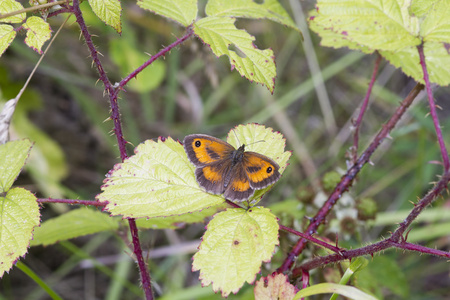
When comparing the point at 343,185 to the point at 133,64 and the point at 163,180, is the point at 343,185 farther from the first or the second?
the point at 133,64

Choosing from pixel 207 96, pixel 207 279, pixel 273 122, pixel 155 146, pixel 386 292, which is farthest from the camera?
pixel 207 96

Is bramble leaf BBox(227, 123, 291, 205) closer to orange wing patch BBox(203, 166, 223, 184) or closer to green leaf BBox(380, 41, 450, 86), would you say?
orange wing patch BBox(203, 166, 223, 184)

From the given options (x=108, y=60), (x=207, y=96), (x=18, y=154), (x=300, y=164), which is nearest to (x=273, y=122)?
(x=300, y=164)

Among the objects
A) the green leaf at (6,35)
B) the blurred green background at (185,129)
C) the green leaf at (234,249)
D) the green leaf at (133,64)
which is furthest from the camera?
the green leaf at (133,64)

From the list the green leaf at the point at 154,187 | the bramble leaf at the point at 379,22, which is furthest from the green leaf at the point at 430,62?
the green leaf at the point at 154,187

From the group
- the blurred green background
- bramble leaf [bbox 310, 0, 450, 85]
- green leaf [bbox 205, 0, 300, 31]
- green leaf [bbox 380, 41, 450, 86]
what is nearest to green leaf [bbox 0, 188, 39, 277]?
green leaf [bbox 205, 0, 300, 31]

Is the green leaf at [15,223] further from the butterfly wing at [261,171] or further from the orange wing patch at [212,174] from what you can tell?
the butterfly wing at [261,171]

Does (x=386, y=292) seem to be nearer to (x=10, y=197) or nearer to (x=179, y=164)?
(x=179, y=164)
